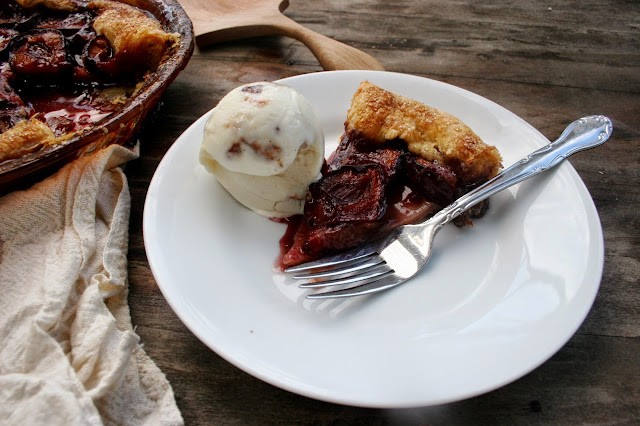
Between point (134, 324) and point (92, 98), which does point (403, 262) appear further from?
point (92, 98)

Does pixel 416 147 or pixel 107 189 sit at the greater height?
pixel 416 147

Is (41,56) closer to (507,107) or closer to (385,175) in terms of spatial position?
(385,175)

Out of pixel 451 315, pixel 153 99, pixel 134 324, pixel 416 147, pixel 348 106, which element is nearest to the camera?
pixel 451 315

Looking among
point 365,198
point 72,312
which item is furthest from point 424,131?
point 72,312

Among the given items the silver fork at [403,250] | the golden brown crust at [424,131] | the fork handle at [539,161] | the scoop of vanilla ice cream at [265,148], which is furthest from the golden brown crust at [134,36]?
the fork handle at [539,161]

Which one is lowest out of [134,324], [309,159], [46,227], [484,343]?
[134,324]

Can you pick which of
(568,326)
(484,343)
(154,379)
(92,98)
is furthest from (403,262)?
(92,98)

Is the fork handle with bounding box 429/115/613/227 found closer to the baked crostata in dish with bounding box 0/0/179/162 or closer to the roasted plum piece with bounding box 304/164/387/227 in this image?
A: the roasted plum piece with bounding box 304/164/387/227

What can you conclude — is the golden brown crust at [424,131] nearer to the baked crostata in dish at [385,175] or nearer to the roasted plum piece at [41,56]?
the baked crostata in dish at [385,175]
